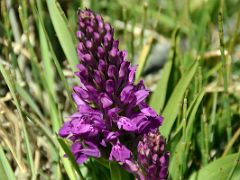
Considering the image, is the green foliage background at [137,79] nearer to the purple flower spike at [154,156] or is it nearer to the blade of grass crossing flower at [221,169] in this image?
the blade of grass crossing flower at [221,169]

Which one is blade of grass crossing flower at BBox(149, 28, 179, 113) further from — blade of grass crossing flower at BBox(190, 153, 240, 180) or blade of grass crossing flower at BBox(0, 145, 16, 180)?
blade of grass crossing flower at BBox(0, 145, 16, 180)

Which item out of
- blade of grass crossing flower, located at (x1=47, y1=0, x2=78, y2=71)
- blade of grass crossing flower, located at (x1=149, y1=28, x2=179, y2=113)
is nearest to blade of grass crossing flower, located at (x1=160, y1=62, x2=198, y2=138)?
blade of grass crossing flower, located at (x1=149, y1=28, x2=179, y2=113)

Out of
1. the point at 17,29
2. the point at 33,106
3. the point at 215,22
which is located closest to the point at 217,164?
the point at 33,106

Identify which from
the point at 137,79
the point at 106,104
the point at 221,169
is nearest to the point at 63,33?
the point at 137,79

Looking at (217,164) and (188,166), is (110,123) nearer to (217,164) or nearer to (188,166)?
(217,164)

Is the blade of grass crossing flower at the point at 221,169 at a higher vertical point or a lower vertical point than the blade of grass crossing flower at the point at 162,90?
lower

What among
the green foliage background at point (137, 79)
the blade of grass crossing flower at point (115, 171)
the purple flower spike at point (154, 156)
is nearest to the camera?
the purple flower spike at point (154, 156)

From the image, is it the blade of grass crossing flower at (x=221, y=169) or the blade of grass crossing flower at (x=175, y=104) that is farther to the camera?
the blade of grass crossing flower at (x=175, y=104)

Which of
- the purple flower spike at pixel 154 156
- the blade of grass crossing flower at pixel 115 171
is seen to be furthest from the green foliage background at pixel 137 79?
the purple flower spike at pixel 154 156
